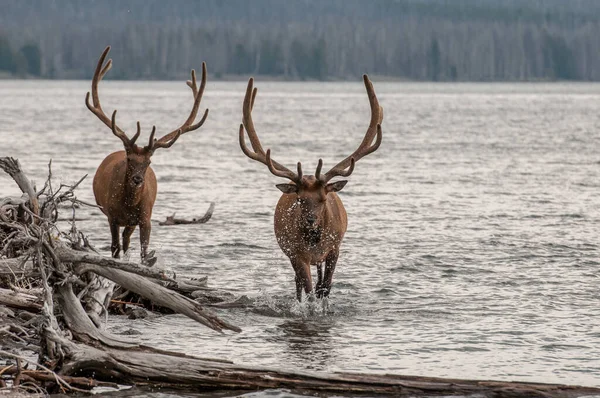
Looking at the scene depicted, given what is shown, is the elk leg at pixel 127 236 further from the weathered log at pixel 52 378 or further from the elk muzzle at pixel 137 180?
the weathered log at pixel 52 378

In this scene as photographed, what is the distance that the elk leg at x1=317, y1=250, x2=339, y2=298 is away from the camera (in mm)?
12484

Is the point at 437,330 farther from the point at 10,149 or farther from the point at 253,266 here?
the point at 10,149

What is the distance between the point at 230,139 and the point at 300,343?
125ft

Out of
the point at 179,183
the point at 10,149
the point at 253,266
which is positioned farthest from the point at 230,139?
the point at 253,266

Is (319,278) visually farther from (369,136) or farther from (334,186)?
(369,136)

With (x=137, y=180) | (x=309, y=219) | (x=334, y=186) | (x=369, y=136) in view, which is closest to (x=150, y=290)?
(x=309, y=219)

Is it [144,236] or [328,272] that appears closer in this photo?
[328,272]

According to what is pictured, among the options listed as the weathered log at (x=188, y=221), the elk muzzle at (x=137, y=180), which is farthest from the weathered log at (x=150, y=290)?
the weathered log at (x=188, y=221)

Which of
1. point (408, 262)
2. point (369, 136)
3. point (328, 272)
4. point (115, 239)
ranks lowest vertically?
point (408, 262)

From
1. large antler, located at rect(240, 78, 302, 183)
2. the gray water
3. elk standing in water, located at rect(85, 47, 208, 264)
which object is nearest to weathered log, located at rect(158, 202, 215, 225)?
the gray water

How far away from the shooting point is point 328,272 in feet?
41.4

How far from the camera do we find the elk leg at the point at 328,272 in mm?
12484

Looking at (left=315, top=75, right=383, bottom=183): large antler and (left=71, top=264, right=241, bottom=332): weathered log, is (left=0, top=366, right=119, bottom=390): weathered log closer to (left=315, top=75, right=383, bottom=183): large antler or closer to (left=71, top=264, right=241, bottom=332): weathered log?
(left=71, top=264, right=241, bottom=332): weathered log

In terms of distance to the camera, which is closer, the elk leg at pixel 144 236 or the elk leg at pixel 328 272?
the elk leg at pixel 328 272
